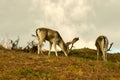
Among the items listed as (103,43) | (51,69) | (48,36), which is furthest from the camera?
(48,36)

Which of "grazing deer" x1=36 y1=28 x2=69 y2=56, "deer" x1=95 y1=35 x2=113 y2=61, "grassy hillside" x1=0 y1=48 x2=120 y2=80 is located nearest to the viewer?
"grassy hillside" x1=0 y1=48 x2=120 y2=80

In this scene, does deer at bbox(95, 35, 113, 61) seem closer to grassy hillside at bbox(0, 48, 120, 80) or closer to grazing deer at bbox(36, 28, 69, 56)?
grazing deer at bbox(36, 28, 69, 56)

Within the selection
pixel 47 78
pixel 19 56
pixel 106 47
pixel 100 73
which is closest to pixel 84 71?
pixel 100 73

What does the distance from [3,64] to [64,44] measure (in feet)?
38.9

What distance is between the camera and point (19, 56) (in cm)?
2488

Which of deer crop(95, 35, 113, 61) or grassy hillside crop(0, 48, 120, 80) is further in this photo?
deer crop(95, 35, 113, 61)

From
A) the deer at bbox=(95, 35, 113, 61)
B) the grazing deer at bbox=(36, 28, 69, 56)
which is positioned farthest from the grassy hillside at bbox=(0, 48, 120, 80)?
the grazing deer at bbox=(36, 28, 69, 56)

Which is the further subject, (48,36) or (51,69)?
(48,36)

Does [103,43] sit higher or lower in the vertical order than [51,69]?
higher

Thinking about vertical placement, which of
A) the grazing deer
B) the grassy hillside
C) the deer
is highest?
the grazing deer

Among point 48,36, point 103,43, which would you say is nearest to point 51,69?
point 103,43

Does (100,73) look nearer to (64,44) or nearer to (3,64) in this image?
(3,64)

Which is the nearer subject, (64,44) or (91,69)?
(91,69)

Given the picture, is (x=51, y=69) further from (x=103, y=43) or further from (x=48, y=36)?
(x=48, y=36)
